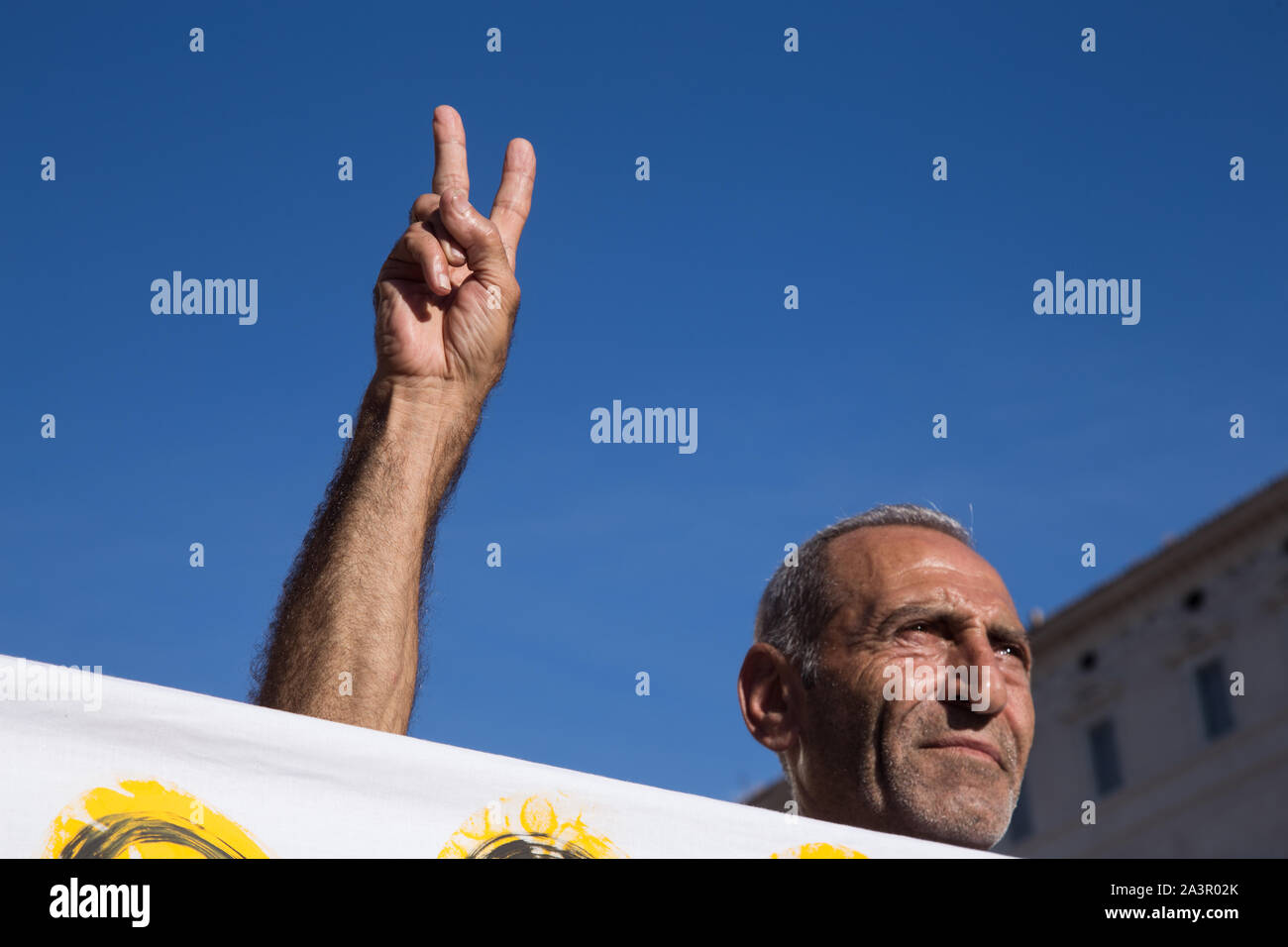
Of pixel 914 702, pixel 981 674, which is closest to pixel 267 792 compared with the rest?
pixel 914 702

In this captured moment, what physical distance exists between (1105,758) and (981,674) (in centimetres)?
3041

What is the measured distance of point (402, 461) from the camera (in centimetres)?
389

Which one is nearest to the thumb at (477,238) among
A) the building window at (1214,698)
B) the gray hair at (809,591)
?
the gray hair at (809,591)

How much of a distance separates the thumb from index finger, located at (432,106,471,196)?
0.31 ft

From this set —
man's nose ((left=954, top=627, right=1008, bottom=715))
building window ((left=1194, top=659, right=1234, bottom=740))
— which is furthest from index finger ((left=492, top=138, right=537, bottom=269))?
building window ((left=1194, top=659, right=1234, bottom=740))

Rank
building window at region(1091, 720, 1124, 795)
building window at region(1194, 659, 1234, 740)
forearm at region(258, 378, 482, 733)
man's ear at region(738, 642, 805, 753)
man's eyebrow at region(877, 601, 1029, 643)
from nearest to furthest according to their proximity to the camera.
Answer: forearm at region(258, 378, 482, 733)
man's eyebrow at region(877, 601, 1029, 643)
man's ear at region(738, 642, 805, 753)
building window at region(1194, 659, 1234, 740)
building window at region(1091, 720, 1124, 795)

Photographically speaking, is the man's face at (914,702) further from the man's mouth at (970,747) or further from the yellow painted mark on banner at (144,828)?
the yellow painted mark on banner at (144,828)

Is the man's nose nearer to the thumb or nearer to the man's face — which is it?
the man's face

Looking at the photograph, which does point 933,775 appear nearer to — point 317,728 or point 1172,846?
point 317,728

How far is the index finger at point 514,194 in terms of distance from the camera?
437 cm

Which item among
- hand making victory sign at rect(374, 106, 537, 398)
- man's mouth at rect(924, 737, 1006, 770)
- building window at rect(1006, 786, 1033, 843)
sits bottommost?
man's mouth at rect(924, 737, 1006, 770)

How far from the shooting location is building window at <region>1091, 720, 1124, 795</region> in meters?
31.9

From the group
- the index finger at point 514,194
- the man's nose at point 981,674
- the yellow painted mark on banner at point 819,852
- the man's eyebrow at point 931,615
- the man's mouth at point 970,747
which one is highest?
the index finger at point 514,194
